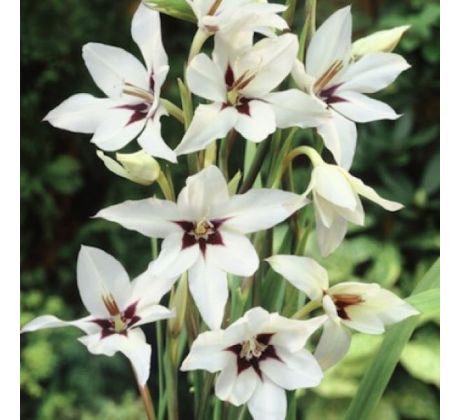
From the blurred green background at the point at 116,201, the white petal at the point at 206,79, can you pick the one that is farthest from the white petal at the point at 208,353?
the blurred green background at the point at 116,201

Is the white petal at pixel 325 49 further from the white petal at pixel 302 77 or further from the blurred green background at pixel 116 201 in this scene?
the blurred green background at pixel 116 201

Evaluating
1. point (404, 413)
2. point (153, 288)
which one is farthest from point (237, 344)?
point (404, 413)

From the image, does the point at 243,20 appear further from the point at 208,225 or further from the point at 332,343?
the point at 332,343

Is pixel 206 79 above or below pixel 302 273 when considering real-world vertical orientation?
above

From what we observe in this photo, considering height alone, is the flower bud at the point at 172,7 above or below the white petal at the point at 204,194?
above

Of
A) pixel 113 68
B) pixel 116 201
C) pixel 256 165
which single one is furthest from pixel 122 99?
pixel 116 201

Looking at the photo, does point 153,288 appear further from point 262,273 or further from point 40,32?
point 40,32
